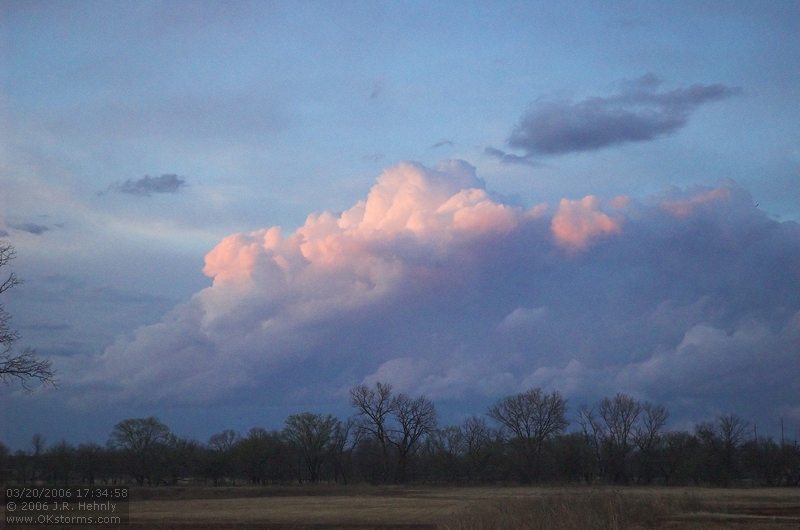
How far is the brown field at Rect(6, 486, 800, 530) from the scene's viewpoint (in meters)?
28.0

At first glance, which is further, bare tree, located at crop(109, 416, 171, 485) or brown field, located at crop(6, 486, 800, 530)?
bare tree, located at crop(109, 416, 171, 485)

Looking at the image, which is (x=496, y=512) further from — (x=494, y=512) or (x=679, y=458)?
(x=679, y=458)

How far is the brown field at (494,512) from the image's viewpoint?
2798 cm

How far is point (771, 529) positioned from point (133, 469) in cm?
10224

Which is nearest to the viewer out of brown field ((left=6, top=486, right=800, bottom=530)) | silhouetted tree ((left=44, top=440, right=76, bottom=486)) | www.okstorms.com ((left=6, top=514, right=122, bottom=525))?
brown field ((left=6, top=486, right=800, bottom=530))

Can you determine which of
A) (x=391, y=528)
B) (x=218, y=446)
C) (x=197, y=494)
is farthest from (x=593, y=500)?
(x=218, y=446)

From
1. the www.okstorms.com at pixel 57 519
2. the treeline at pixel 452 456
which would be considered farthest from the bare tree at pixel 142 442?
the www.okstorms.com at pixel 57 519

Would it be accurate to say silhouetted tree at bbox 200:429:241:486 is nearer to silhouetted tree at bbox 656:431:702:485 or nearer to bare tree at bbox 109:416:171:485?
bare tree at bbox 109:416:171:485

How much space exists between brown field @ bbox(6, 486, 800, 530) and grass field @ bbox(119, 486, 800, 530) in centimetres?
4

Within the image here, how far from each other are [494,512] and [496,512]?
10.0 inches

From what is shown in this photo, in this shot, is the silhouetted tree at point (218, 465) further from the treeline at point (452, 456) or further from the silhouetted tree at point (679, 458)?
the silhouetted tree at point (679, 458)

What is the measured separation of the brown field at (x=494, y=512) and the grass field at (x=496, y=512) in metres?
0.04

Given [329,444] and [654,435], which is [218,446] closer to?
[329,444]

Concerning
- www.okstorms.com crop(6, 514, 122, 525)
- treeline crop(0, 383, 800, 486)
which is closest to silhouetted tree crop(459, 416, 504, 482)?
treeline crop(0, 383, 800, 486)
